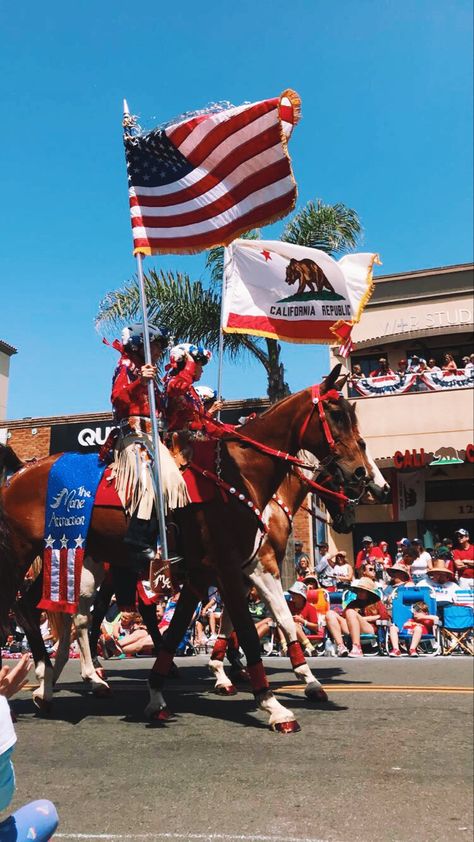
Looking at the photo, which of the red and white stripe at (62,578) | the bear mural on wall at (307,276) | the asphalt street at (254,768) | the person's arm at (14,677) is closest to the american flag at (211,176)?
the bear mural on wall at (307,276)

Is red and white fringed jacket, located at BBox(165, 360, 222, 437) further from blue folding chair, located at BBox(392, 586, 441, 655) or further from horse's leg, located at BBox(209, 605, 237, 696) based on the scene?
blue folding chair, located at BBox(392, 586, 441, 655)

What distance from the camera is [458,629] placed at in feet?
36.8

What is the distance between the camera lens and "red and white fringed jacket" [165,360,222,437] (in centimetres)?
618

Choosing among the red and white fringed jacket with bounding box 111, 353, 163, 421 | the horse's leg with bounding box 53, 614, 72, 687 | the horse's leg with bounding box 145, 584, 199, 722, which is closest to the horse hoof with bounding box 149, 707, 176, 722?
the horse's leg with bounding box 145, 584, 199, 722

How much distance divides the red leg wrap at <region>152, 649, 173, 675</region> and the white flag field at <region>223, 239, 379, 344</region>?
409 centimetres

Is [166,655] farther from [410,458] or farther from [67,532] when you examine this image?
[410,458]

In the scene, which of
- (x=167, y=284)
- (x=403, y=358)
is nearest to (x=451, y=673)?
(x=167, y=284)

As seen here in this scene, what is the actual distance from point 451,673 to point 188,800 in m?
5.77

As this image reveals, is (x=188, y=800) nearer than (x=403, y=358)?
Yes

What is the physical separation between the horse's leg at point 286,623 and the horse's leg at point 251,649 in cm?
115

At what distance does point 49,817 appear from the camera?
2.06 metres

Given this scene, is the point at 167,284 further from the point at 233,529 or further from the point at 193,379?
the point at 233,529

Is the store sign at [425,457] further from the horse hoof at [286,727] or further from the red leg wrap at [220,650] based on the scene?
the horse hoof at [286,727]

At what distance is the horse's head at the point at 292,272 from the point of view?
898 cm
